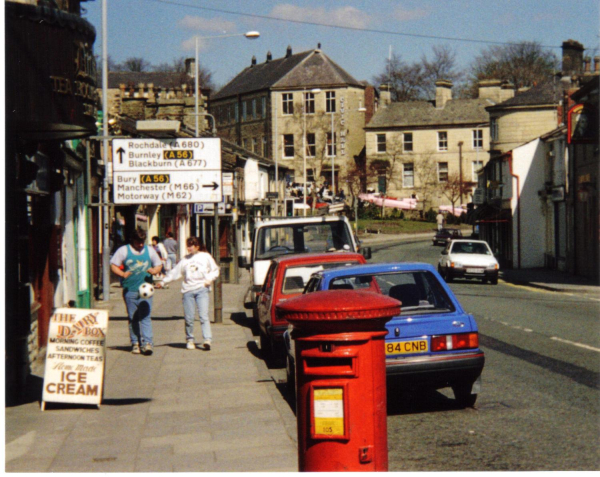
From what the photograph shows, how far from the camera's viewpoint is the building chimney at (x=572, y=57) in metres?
52.7

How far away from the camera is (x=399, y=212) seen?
263 ft

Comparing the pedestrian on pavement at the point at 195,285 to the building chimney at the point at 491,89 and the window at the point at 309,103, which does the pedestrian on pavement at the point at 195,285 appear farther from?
the window at the point at 309,103

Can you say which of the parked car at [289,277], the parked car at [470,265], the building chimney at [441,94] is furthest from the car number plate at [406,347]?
the building chimney at [441,94]

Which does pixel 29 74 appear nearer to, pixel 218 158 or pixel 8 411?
pixel 8 411

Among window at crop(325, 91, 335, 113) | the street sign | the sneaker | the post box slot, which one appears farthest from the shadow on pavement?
window at crop(325, 91, 335, 113)

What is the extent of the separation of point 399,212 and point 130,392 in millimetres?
71081

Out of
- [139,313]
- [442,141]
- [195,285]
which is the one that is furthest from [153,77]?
[139,313]

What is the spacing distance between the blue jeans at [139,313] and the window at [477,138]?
71073 millimetres

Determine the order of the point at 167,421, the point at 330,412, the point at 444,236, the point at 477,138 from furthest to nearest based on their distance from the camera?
1. the point at 477,138
2. the point at 444,236
3. the point at 167,421
4. the point at 330,412

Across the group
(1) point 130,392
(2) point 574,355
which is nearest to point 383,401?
(1) point 130,392

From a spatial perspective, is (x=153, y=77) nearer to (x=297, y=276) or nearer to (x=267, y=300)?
(x=267, y=300)

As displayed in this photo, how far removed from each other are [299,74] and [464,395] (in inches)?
3122

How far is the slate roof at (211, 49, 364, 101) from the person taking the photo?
85.6m

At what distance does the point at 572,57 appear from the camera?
176 ft
